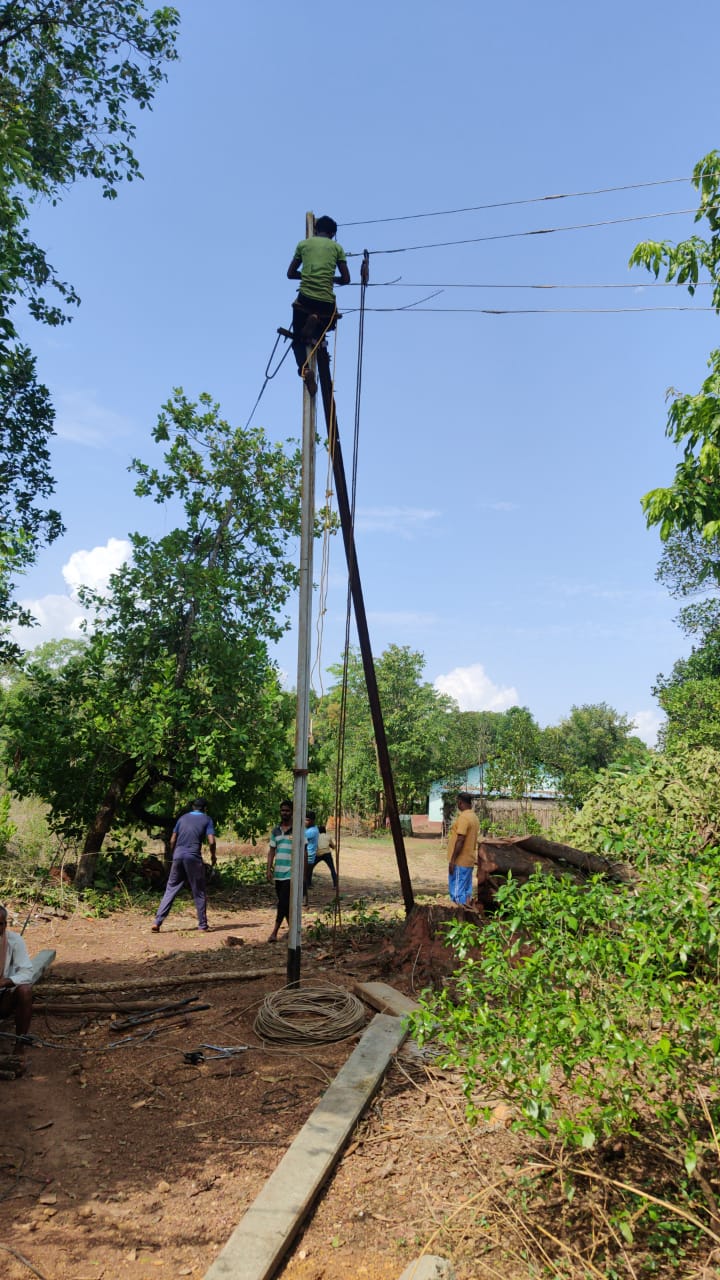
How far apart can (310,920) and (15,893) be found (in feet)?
14.9

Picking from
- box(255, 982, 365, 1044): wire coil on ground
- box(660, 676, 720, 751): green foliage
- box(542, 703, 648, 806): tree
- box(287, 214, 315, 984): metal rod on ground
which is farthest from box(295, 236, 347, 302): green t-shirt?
box(542, 703, 648, 806): tree

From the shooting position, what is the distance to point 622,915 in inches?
160

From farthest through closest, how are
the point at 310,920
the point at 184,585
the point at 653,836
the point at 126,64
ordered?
the point at 184,585 → the point at 126,64 → the point at 310,920 → the point at 653,836

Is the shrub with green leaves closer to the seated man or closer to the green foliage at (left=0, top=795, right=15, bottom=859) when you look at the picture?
the seated man

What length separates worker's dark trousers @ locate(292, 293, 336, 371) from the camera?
7.95 m

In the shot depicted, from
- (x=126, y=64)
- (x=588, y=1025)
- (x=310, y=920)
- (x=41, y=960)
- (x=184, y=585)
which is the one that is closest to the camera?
(x=588, y=1025)

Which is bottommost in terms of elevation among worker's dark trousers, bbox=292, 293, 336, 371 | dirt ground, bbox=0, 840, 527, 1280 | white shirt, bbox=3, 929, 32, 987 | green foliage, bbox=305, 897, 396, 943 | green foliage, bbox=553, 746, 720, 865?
dirt ground, bbox=0, 840, 527, 1280

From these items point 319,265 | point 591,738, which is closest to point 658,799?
point 319,265

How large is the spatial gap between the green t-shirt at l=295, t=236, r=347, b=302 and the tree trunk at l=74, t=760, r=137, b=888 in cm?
955

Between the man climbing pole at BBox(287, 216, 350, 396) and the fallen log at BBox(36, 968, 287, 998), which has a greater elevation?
the man climbing pole at BBox(287, 216, 350, 396)

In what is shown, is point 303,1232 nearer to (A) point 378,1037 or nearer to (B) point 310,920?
(A) point 378,1037

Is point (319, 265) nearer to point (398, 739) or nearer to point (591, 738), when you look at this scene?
point (398, 739)

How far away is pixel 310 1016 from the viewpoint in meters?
6.69

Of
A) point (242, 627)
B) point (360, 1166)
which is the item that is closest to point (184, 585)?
point (242, 627)
